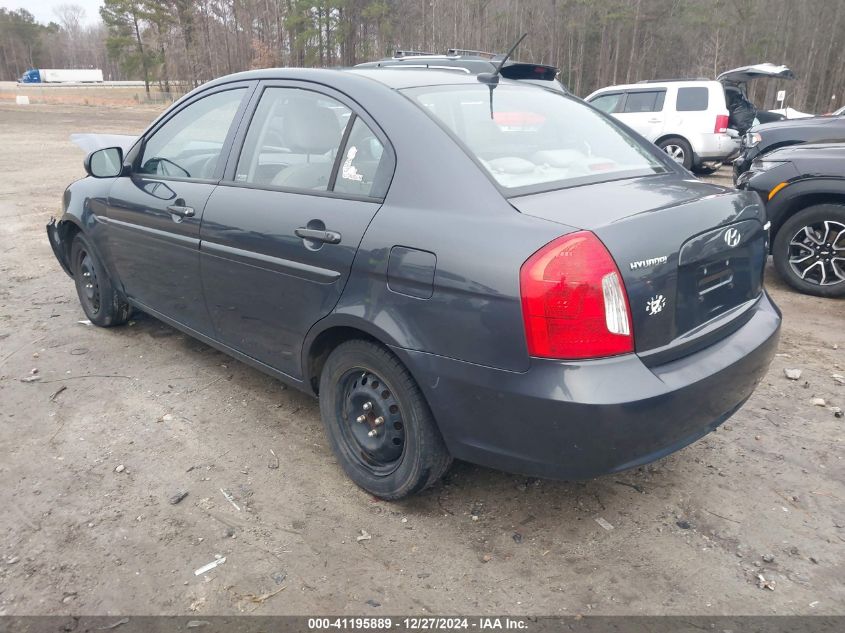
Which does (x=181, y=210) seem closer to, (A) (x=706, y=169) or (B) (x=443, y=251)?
(B) (x=443, y=251)

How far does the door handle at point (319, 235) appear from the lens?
2.69 metres

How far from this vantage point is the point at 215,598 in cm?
231

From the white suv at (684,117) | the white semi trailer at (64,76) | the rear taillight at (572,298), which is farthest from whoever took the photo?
the white semi trailer at (64,76)

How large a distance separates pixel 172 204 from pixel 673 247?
268 cm

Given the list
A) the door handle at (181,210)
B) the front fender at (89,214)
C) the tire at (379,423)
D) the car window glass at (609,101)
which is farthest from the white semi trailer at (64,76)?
the tire at (379,423)

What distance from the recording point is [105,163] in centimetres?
424

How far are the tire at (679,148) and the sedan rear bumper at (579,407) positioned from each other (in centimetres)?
1171

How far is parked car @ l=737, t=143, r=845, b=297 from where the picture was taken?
534 cm

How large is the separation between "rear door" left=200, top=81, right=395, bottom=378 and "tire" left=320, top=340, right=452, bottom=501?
0.25 m

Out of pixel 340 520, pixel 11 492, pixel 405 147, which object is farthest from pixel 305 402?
pixel 405 147

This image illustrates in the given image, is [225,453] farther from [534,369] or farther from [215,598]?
[534,369]

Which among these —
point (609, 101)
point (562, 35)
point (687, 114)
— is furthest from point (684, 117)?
point (562, 35)

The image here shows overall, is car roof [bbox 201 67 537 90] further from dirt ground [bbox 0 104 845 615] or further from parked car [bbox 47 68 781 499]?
dirt ground [bbox 0 104 845 615]

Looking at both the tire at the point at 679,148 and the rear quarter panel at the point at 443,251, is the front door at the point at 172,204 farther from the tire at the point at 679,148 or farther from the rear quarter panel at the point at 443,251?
the tire at the point at 679,148
